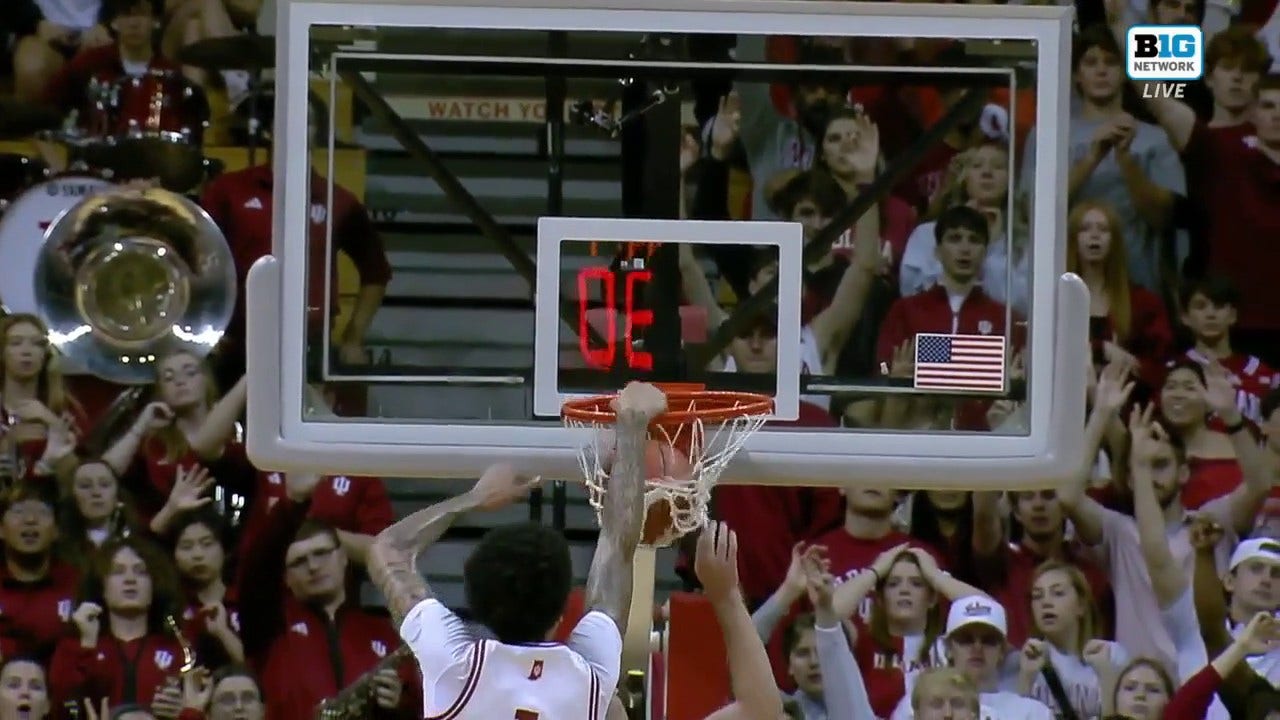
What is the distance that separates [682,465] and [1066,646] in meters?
2.55

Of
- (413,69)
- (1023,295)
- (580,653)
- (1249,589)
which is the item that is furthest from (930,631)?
(580,653)

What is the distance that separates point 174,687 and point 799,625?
174 centimetres

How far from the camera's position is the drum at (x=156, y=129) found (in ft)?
20.1

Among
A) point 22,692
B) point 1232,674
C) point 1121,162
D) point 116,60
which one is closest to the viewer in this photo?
point 1232,674

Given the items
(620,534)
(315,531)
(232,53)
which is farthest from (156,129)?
(620,534)

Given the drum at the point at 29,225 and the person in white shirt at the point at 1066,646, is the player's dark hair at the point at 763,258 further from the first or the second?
the drum at the point at 29,225

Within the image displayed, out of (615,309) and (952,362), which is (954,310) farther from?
(615,309)

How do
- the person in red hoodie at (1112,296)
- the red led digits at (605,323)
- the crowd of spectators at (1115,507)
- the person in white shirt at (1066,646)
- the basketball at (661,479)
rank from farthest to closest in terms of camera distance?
the person in red hoodie at (1112,296) → the person in white shirt at (1066,646) → the crowd of spectators at (1115,507) → the red led digits at (605,323) → the basketball at (661,479)

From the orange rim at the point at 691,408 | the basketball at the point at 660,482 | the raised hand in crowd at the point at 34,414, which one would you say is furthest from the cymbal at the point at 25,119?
the basketball at the point at 660,482

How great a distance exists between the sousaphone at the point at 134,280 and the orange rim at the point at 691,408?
275 cm

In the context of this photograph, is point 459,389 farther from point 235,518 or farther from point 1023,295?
point 235,518

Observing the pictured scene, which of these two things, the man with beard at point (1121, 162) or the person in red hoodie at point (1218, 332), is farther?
the man with beard at point (1121, 162)

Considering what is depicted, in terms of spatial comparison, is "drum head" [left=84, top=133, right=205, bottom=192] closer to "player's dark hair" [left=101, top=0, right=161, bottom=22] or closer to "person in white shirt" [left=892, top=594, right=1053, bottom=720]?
"player's dark hair" [left=101, top=0, right=161, bottom=22]

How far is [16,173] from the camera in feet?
20.6
